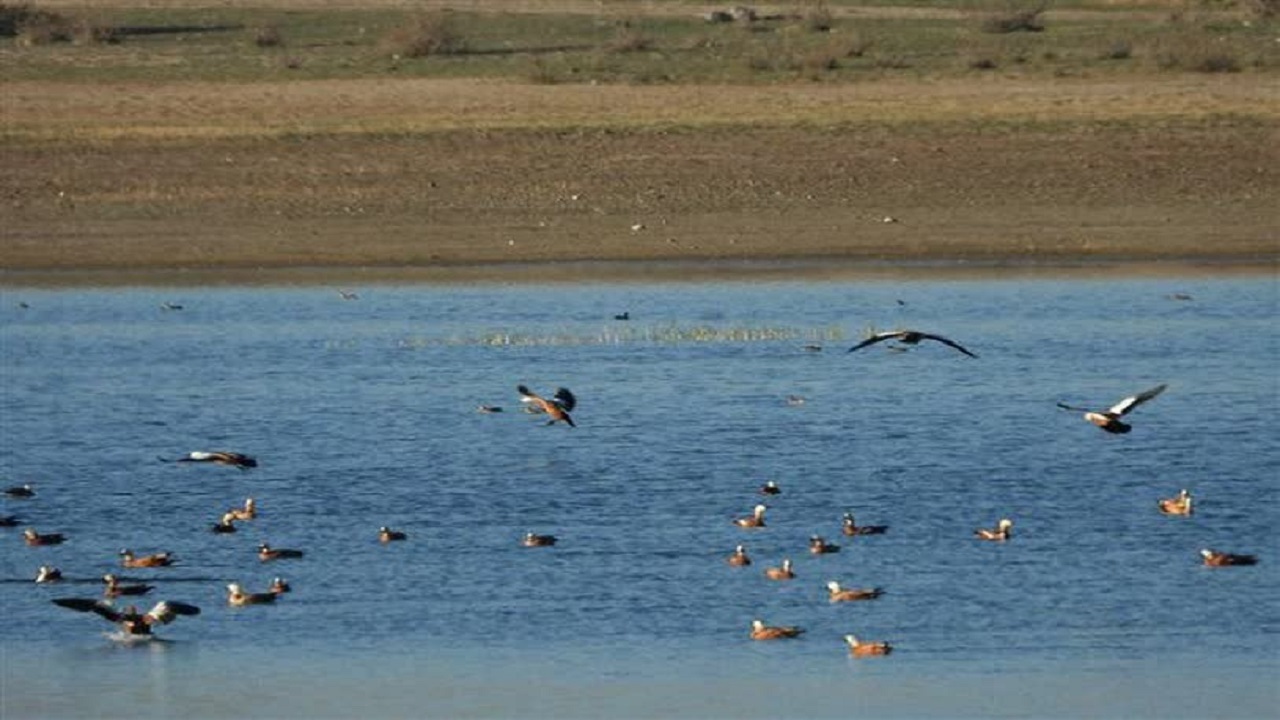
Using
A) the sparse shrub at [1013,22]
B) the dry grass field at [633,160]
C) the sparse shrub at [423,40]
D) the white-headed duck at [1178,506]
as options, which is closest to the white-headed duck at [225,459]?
the white-headed duck at [1178,506]

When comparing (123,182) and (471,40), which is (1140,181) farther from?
(471,40)

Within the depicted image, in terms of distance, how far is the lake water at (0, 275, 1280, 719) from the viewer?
35.7ft

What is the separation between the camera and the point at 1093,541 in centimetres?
1354

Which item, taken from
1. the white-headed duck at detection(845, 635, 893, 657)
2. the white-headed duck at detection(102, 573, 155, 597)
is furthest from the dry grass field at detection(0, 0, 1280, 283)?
the white-headed duck at detection(845, 635, 893, 657)

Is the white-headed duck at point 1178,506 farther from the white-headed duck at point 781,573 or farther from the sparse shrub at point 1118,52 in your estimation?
the sparse shrub at point 1118,52

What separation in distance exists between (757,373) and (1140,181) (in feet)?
22.3

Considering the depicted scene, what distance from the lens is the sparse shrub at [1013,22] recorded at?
3772 centimetres

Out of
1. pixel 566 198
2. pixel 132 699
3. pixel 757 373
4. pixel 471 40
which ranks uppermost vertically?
pixel 471 40

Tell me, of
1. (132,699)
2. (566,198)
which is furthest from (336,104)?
(132,699)

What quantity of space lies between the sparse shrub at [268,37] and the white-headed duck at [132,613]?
2424 centimetres

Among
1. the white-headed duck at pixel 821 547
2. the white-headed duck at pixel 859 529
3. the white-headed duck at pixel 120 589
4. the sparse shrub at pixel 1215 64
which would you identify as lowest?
the white-headed duck at pixel 120 589

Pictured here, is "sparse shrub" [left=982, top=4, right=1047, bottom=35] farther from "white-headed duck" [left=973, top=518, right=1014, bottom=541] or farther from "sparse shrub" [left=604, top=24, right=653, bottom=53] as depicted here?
"white-headed duck" [left=973, top=518, right=1014, bottom=541]

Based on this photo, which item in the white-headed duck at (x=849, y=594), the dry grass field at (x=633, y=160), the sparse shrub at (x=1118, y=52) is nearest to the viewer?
the white-headed duck at (x=849, y=594)

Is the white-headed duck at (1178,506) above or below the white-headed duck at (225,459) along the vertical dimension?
below
